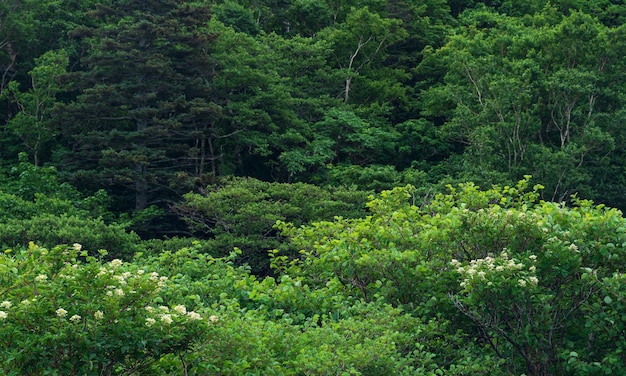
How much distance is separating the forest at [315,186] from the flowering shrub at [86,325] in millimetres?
18

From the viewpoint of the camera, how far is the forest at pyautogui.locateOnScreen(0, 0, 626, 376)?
6.87 metres

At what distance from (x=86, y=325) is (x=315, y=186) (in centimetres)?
1751

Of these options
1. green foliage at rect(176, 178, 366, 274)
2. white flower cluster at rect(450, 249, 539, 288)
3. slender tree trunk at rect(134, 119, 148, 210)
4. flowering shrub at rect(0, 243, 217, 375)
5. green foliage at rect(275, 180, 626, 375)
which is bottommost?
slender tree trunk at rect(134, 119, 148, 210)

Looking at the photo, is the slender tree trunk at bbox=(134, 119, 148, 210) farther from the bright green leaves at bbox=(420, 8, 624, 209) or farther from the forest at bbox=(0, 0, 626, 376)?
the bright green leaves at bbox=(420, 8, 624, 209)

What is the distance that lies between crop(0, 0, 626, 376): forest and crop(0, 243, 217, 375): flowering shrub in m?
0.02

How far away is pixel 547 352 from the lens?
793cm

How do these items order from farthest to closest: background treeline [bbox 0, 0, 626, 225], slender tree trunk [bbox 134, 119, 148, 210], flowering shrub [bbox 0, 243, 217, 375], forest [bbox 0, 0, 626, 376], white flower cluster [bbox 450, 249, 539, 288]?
slender tree trunk [bbox 134, 119, 148, 210]
background treeline [bbox 0, 0, 626, 225]
white flower cluster [bbox 450, 249, 539, 288]
forest [bbox 0, 0, 626, 376]
flowering shrub [bbox 0, 243, 217, 375]

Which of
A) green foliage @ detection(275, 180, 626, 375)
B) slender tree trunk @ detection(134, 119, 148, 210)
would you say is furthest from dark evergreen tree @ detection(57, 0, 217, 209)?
green foliage @ detection(275, 180, 626, 375)

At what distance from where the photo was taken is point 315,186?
22.8 m

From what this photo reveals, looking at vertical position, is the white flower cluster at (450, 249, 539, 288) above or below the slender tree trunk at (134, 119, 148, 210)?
above

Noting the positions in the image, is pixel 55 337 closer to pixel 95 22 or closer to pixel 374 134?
pixel 374 134

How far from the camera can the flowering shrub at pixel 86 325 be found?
17.4 feet

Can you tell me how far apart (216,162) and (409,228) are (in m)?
17.6

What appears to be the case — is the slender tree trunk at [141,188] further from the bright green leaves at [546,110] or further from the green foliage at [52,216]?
the bright green leaves at [546,110]
